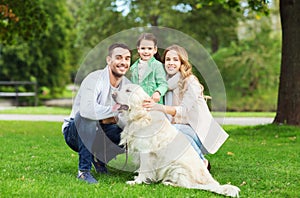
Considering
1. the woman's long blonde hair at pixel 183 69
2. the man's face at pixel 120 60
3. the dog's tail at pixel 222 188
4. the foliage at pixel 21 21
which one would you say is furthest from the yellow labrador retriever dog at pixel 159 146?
the foliage at pixel 21 21

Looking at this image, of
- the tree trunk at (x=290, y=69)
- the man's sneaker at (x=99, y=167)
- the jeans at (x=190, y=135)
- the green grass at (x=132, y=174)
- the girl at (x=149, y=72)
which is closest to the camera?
the green grass at (x=132, y=174)

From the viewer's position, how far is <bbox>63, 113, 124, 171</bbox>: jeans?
5512 millimetres

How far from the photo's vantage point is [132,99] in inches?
197

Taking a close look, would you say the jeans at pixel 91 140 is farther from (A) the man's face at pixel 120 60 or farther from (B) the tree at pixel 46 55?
(B) the tree at pixel 46 55

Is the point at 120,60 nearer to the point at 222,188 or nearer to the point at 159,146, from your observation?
the point at 159,146

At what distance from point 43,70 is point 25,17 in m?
18.6

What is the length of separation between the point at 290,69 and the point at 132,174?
634 centimetres

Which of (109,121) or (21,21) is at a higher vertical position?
(21,21)

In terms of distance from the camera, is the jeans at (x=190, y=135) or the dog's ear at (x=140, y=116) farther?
the jeans at (x=190, y=135)

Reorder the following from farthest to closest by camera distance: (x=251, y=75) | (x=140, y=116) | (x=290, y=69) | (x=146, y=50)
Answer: (x=251, y=75) → (x=290, y=69) → (x=146, y=50) → (x=140, y=116)

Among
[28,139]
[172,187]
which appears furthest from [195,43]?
[28,139]

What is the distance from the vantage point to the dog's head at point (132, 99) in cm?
500

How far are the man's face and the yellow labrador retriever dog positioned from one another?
1.14 ft

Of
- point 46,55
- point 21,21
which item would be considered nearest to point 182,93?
point 21,21
